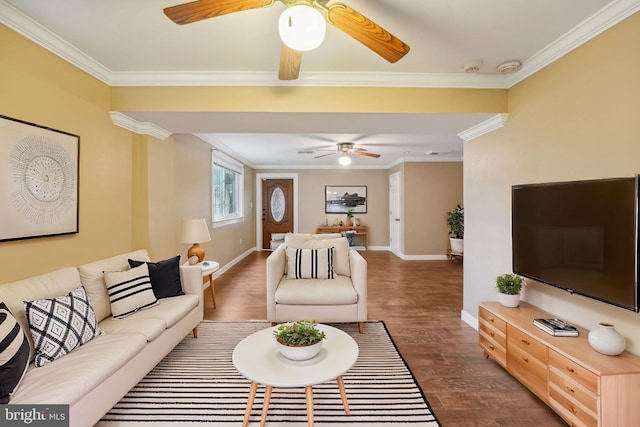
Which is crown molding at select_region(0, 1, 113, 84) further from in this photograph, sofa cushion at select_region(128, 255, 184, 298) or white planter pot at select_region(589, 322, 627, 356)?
white planter pot at select_region(589, 322, 627, 356)

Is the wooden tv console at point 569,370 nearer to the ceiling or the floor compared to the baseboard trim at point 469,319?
nearer to the ceiling

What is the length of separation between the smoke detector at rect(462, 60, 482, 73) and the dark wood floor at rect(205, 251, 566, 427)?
7.74 feet

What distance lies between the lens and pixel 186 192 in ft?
12.7

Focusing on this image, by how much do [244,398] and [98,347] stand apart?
0.92m

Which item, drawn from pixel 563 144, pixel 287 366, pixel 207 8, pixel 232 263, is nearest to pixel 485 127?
pixel 563 144

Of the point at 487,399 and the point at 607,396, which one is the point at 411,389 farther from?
the point at 607,396

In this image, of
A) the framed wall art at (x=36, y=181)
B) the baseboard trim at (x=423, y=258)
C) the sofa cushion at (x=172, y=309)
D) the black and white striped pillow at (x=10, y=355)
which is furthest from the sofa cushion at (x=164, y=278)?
the baseboard trim at (x=423, y=258)

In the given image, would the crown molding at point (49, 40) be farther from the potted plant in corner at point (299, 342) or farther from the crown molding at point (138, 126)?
the potted plant in corner at point (299, 342)

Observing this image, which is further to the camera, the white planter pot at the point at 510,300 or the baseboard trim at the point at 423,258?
the baseboard trim at the point at 423,258

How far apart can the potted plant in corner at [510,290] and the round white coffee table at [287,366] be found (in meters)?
1.32

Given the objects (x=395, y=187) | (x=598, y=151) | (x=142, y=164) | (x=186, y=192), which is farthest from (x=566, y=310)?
(x=395, y=187)

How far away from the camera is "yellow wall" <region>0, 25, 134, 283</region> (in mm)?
1806

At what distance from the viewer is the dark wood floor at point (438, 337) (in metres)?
1.81

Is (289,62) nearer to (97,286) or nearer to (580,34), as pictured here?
(580,34)
